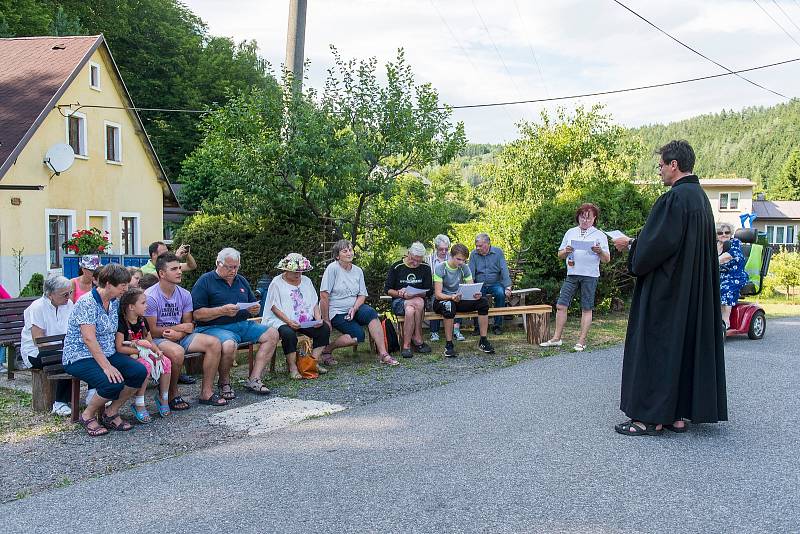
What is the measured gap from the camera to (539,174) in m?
34.2

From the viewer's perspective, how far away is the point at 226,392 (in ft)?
23.0

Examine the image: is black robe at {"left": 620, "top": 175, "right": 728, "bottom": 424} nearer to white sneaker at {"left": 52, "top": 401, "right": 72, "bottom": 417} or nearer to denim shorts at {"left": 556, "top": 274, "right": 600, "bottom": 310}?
denim shorts at {"left": 556, "top": 274, "right": 600, "bottom": 310}

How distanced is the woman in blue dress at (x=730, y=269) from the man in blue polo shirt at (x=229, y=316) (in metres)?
6.43

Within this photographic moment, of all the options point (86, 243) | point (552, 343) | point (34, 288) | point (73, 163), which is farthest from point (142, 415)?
point (73, 163)

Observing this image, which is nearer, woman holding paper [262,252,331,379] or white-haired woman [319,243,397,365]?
woman holding paper [262,252,331,379]

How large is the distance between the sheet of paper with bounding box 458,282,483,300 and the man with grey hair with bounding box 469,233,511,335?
1422 millimetres

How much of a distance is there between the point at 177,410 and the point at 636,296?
413 centimetres

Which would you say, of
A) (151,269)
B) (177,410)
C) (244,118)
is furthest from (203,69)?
(177,410)

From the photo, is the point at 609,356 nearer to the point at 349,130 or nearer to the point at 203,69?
the point at 349,130

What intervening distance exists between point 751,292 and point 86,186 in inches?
778

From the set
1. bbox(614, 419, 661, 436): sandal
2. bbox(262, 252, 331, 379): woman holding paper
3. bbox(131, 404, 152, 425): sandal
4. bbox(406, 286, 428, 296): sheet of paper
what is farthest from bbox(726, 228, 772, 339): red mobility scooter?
bbox(131, 404, 152, 425): sandal

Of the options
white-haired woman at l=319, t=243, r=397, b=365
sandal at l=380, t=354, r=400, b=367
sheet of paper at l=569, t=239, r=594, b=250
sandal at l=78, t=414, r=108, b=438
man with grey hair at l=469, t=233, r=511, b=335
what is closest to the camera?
sandal at l=78, t=414, r=108, b=438

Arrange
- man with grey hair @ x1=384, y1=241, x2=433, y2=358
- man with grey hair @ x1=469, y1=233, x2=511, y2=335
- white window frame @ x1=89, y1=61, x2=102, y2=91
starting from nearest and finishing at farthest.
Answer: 1. man with grey hair @ x1=384, y1=241, x2=433, y2=358
2. man with grey hair @ x1=469, y1=233, x2=511, y2=335
3. white window frame @ x1=89, y1=61, x2=102, y2=91

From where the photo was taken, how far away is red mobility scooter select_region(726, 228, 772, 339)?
1045 centimetres
